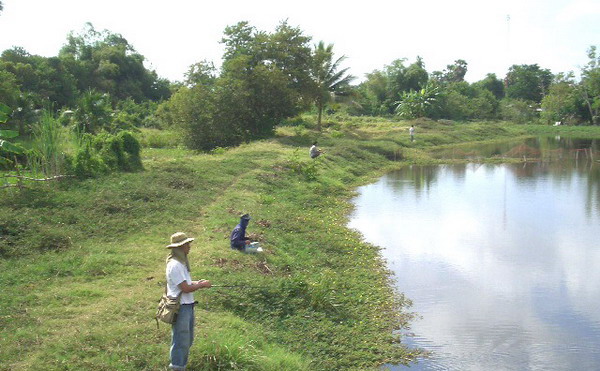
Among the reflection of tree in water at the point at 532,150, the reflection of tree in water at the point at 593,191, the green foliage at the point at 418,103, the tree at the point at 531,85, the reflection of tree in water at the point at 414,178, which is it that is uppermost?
the tree at the point at 531,85

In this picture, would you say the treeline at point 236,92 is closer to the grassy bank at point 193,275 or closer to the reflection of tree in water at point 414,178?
the grassy bank at point 193,275

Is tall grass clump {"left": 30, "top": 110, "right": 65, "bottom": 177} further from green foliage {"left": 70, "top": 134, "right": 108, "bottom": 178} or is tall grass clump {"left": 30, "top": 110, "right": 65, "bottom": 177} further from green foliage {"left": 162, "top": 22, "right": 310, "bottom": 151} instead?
green foliage {"left": 162, "top": 22, "right": 310, "bottom": 151}

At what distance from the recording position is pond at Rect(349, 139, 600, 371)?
8.40 metres

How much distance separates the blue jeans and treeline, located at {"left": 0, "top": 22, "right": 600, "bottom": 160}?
36.6ft

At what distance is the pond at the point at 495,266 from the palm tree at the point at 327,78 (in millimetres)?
12824

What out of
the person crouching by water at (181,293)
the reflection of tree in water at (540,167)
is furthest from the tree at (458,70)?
the person crouching by water at (181,293)

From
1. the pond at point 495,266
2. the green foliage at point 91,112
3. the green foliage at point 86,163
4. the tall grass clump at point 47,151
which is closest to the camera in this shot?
the pond at point 495,266

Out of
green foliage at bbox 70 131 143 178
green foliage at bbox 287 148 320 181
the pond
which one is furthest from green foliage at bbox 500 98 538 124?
green foliage at bbox 70 131 143 178

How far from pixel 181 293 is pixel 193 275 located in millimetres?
3212

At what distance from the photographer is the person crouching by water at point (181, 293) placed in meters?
5.80

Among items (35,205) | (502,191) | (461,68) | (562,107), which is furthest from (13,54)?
(461,68)

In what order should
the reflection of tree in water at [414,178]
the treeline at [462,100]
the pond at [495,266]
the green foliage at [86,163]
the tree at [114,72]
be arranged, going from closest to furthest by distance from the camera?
the pond at [495,266], the green foliage at [86,163], the reflection of tree in water at [414,178], the tree at [114,72], the treeline at [462,100]

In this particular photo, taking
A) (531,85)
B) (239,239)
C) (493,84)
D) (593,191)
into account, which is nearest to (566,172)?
(593,191)

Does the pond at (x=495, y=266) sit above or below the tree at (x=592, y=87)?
below
